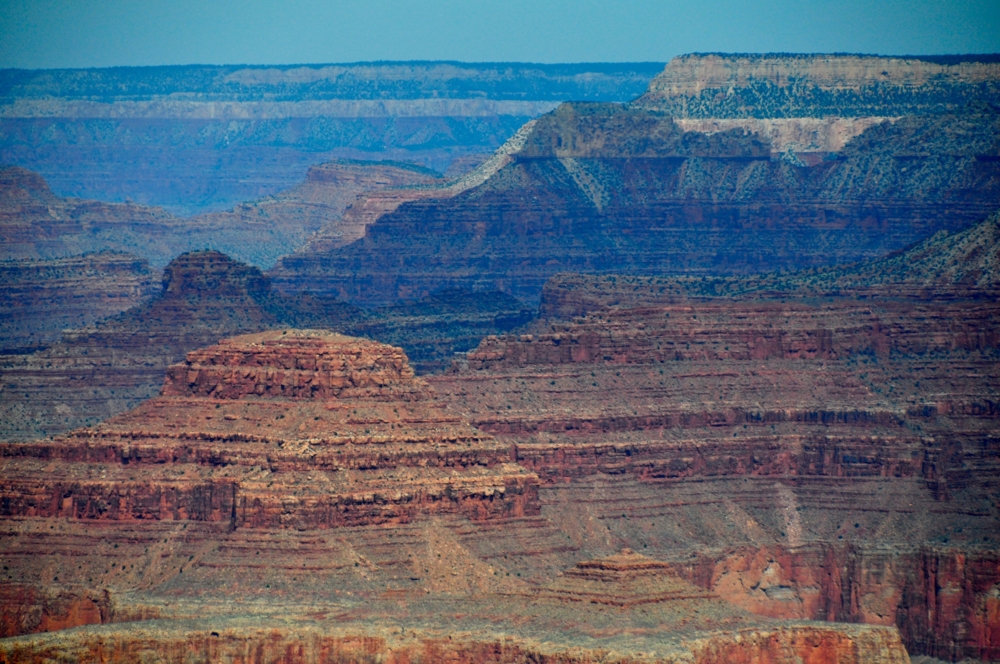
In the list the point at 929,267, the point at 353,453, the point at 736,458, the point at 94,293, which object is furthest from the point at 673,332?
the point at 94,293

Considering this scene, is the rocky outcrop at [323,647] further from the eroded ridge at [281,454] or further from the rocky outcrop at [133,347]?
the rocky outcrop at [133,347]

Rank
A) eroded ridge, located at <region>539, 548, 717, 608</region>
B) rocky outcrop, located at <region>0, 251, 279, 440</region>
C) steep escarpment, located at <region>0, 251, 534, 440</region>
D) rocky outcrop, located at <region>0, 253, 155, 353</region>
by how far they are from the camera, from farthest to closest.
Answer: rocky outcrop, located at <region>0, 253, 155, 353</region> < steep escarpment, located at <region>0, 251, 534, 440</region> < rocky outcrop, located at <region>0, 251, 279, 440</region> < eroded ridge, located at <region>539, 548, 717, 608</region>

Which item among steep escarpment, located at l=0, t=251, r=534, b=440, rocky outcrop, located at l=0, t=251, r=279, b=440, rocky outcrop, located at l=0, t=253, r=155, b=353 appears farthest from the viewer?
rocky outcrop, located at l=0, t=253, r=155, b=353

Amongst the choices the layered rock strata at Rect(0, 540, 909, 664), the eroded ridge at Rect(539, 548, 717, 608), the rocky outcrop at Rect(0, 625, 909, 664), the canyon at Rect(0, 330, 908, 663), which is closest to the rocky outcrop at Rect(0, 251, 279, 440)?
the canyon at Rect(0, 330, 908, 663)

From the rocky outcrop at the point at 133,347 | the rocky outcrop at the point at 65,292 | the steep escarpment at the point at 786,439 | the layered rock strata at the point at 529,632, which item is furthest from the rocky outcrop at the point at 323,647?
the rocky outcrop at the point at 65,292

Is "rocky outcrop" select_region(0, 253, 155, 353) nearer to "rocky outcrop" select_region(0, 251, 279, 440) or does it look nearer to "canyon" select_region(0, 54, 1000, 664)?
"rocky outcrop" select_region(0, 251, 279, 440)

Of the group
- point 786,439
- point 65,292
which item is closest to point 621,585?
point 786,439

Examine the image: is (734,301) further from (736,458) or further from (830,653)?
(830,653)

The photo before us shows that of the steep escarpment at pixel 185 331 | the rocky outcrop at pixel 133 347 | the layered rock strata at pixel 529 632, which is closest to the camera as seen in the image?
the layered rock strata at pixel 529 632
